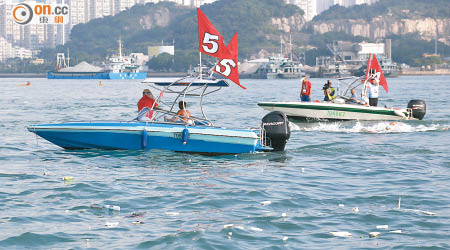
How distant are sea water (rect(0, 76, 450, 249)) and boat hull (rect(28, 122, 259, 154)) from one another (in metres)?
0.27

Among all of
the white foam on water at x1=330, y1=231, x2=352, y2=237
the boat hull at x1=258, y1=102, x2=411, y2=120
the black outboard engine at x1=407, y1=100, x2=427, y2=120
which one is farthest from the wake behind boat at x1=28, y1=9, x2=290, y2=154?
the black outboard engine at x1=407, y1=100, x2=427, y2=120

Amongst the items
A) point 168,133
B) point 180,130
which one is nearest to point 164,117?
point 168,133

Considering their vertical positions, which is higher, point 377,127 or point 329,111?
point 329,111

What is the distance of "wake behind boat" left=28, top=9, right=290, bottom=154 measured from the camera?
18983mm

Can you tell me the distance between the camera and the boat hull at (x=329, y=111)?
29297 millimetres

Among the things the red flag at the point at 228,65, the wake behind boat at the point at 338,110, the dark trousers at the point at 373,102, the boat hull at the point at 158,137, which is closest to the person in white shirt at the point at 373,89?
the dark trousers at the point at 373,102

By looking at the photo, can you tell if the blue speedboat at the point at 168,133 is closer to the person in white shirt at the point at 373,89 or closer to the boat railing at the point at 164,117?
the boat railing at the point at 164,117

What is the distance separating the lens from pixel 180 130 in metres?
19.0

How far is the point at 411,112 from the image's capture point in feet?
102

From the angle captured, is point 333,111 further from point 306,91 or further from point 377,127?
point 377,127

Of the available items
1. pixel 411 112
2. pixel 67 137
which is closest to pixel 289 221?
pixel 67 137

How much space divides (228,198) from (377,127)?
16638 mm

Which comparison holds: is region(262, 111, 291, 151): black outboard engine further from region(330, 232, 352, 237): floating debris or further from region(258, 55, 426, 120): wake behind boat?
region(258, 55, 426, 120): wake behind boat

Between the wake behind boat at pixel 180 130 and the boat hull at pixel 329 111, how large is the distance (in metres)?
9.73
